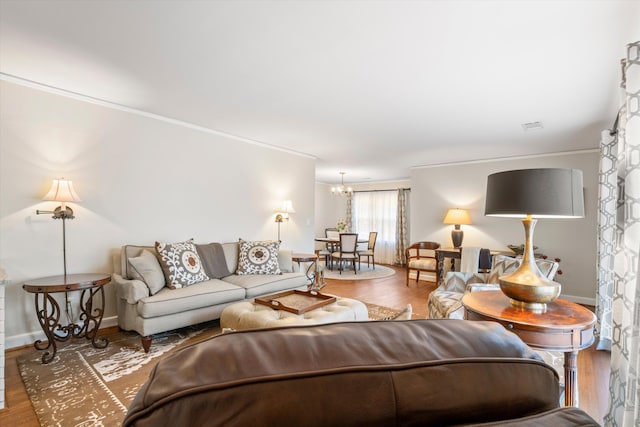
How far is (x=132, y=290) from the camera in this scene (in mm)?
2686

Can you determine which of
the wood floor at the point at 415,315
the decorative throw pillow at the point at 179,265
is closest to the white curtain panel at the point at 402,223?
the wood floor at the point at 415,315

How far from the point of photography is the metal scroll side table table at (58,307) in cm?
240

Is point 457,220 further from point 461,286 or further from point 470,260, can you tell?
point 461,286

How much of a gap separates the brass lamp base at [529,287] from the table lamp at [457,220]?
409cm

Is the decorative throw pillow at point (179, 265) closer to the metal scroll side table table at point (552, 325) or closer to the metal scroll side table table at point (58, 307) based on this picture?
the metal scroll side table table at point (58, 307)

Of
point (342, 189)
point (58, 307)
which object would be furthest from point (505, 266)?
point (342, 189)

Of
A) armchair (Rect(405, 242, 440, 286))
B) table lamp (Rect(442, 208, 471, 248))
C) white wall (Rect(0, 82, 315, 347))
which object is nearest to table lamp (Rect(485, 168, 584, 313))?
white wall (Rect(0, 82, 315, 347))

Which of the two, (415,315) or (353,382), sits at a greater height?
(353,382)

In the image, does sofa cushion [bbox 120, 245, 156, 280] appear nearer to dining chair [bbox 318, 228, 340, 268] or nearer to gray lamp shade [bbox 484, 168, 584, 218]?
gray lamp shade [bbox 484, 168, 584, 218]

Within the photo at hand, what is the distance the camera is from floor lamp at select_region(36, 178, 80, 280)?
2.70 metres

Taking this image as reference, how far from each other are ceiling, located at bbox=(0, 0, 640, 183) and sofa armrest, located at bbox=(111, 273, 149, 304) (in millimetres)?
1821

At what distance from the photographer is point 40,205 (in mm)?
2834

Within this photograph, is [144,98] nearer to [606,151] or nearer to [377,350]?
[377,350]

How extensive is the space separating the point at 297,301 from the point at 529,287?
72.1 inches
